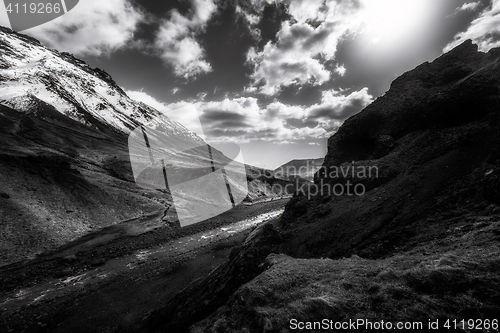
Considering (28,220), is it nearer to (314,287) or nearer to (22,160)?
(22,160)

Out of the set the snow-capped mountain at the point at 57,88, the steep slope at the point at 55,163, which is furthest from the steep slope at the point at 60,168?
the snow-capped mountain at the point at 57,88

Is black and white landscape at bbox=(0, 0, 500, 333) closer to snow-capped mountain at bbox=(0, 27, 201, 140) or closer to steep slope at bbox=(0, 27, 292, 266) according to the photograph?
steep slope at bbox=(0, 27, 292, 266)

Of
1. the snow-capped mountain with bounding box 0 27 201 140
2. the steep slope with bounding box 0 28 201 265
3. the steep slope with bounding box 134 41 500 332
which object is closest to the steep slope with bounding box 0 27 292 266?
the steep slope with bounding box 0 28 201 265

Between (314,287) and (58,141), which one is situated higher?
(58,141)

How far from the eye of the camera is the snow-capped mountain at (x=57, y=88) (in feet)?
322

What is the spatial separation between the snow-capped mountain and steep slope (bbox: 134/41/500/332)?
114 metres

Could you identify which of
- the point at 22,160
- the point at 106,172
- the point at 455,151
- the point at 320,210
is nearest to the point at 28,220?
the point at 22,160

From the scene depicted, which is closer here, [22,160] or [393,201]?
[393,201]

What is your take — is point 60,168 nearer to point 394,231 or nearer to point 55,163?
point 55,163

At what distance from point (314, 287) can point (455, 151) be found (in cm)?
1560

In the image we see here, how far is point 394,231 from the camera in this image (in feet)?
45.7

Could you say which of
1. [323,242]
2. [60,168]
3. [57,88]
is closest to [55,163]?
[60,168]

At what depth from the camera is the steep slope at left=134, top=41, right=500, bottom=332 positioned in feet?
22.5

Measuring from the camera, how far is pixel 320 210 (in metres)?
21.8
